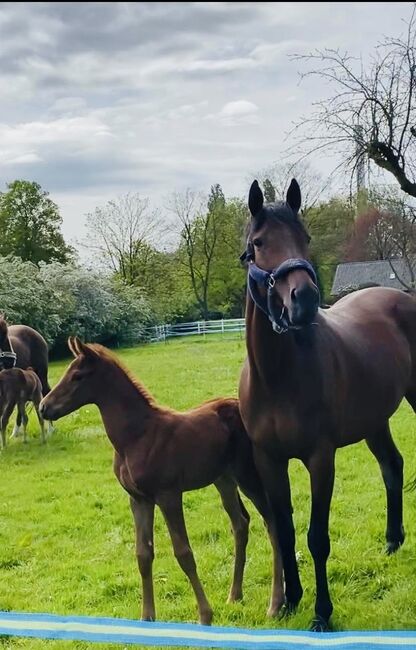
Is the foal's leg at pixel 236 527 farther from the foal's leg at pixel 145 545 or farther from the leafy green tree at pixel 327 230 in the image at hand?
Result: the leafy green tree at pixel 327 230

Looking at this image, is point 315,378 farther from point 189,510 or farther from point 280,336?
point 189,510

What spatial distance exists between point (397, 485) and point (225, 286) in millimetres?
39720

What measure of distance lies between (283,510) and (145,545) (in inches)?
32.8

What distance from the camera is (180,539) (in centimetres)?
367

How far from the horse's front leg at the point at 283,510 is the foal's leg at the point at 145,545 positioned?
69cm

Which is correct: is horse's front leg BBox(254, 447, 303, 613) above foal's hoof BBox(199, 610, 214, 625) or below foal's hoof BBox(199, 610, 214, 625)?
above

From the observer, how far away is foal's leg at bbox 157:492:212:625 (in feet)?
12.0

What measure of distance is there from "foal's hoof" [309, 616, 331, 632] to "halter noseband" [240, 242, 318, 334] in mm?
1657

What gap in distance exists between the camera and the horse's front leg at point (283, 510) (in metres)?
3.76

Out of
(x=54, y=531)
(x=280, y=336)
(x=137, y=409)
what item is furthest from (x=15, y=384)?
(x=280, y=336)

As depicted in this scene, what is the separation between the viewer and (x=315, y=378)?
139 inches

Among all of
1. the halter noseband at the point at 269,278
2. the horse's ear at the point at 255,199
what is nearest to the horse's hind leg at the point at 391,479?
the halter noseband at the point at 269,278

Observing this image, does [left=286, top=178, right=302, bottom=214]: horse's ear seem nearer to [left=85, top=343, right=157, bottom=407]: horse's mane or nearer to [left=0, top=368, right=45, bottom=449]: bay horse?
[left=85, top=343, right=157, bottom=407]: horse's mane

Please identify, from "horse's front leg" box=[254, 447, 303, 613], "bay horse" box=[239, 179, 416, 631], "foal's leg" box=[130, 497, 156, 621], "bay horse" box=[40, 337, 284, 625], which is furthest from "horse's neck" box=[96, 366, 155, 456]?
"horse's front leg" box=[254, 447, 303, 613]
